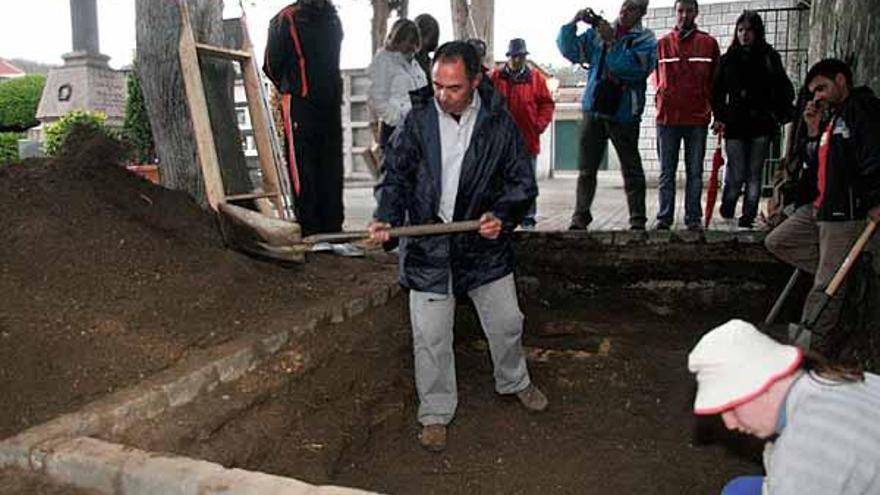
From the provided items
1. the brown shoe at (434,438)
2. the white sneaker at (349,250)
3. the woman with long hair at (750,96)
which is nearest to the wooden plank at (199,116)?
the white sneaker at (349,250)

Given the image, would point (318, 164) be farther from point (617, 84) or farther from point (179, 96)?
point (617, 84)

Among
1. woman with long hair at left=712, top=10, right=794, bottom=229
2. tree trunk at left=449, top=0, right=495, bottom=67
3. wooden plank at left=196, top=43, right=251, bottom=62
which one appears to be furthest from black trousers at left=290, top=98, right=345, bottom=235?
tree trunk at left=449, top=0, right=495, bottom=67

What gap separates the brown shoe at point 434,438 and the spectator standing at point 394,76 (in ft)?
8.32

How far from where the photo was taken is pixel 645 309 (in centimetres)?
599

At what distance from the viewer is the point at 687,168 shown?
20.7 ft

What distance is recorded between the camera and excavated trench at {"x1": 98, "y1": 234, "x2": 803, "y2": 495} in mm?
3117

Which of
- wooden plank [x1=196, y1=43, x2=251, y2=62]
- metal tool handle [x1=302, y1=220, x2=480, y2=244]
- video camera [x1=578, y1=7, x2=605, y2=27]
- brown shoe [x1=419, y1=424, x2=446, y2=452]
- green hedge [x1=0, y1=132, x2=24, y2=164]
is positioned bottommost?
brown shoe [x1=419, y1=424, x2=446, y2=452]

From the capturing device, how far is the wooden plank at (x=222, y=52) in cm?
509

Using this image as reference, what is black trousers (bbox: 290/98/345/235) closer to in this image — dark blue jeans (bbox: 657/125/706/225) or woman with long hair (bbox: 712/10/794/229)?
dark blue jeans (bbox: 657/125/706/225)

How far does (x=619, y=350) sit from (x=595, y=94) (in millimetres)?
2214

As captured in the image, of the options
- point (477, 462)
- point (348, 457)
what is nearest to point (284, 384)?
point (348, 457)

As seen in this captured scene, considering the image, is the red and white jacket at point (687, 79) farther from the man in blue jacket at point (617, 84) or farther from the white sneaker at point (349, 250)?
the white sneaker at point (349, 250)

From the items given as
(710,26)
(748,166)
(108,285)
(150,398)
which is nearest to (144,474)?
(150,398)

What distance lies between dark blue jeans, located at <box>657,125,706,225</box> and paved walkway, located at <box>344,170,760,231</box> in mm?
421
